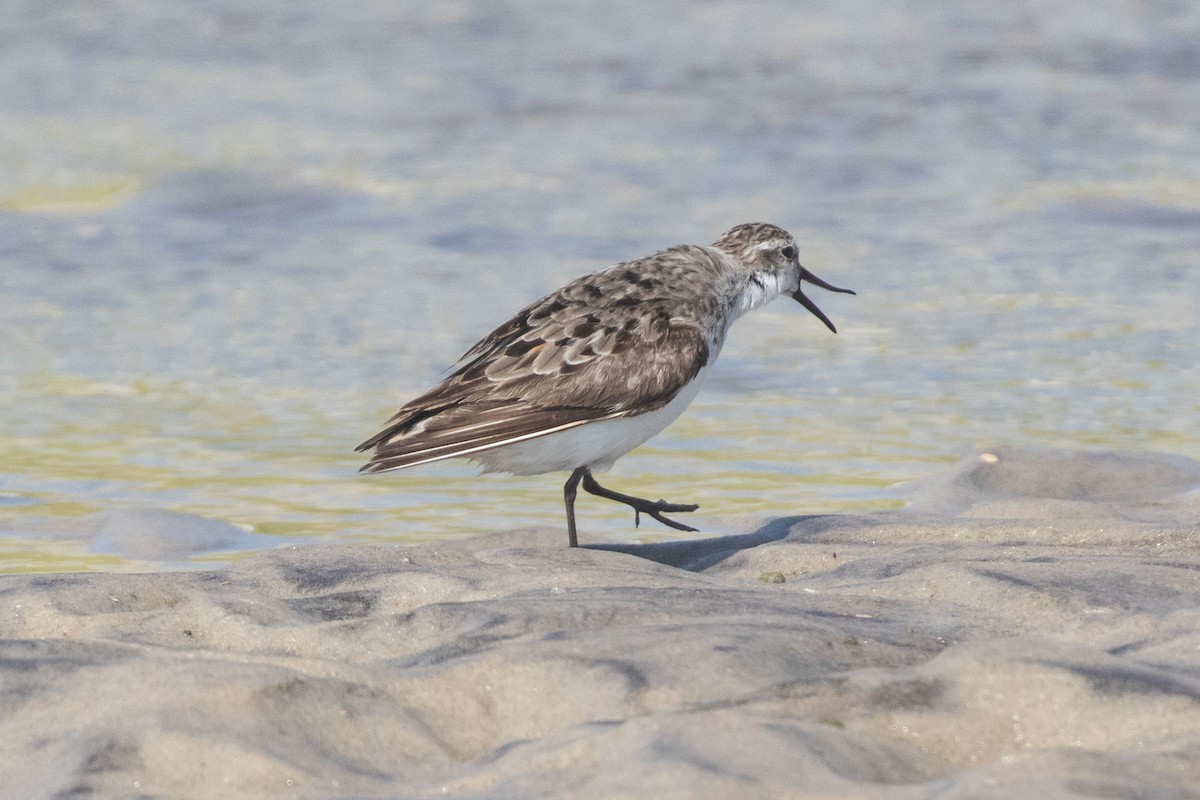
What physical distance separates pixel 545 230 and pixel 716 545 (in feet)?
19.7

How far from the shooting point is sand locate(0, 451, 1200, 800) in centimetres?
318

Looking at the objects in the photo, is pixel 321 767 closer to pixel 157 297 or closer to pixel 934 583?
pixel 934 583

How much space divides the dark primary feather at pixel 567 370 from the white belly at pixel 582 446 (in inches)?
2.3

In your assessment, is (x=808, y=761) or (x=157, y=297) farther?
(x=157, y=297)

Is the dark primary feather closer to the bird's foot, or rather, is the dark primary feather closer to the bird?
the bird

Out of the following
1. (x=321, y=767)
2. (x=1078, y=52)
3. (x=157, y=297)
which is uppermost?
(x=1078, y=52)

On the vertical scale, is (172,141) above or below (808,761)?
above

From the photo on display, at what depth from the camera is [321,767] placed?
3.40 m

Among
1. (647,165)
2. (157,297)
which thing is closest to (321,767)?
(157,297)

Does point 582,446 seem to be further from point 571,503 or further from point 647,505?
point 647,505

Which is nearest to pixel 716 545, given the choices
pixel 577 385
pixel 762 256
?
pixel 577 385

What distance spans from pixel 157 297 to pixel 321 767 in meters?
7.40

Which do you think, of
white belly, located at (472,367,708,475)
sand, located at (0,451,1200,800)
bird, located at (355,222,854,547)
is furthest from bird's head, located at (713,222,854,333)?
sand, located at (0,451,1200,800)

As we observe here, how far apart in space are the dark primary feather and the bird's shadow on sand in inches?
18.8
